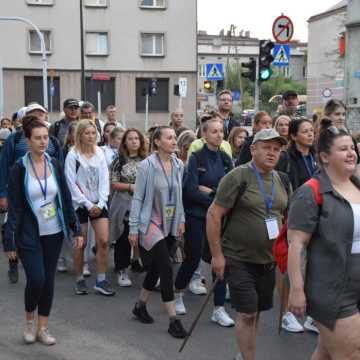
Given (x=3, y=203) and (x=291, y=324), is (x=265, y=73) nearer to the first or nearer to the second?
(x=3, y=203)

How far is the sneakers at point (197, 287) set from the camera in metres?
7.00

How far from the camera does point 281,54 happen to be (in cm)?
1404

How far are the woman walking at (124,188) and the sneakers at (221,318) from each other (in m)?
1.57

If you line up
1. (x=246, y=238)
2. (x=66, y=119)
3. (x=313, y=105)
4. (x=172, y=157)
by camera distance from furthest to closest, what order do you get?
1. (x=313, y=105)
2. (x=66, y=119)
3. (x=172, y=157)
4. (x=246, y=238)

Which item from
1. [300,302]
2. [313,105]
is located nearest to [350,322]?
[300,302]

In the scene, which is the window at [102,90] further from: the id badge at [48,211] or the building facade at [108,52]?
the id badge at [48,211]

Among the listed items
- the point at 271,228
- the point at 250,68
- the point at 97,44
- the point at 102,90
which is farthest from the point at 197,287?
the point at 97,44

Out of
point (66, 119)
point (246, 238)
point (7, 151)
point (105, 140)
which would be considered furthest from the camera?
point (105, 140)

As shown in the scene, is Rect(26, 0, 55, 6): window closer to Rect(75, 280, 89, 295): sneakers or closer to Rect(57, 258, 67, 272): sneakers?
Rect(57, 258, 67, 272): sneakers

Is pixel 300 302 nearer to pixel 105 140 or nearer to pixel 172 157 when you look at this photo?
pixel 172 157

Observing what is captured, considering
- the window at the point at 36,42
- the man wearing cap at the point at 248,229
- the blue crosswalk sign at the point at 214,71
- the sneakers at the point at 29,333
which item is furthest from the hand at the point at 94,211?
the window at the point at 36,42

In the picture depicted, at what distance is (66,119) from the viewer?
9109 millimetres

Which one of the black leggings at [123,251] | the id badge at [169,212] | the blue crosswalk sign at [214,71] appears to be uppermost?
the blue crosswalk sign at [214,71]

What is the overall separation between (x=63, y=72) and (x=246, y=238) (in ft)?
127
